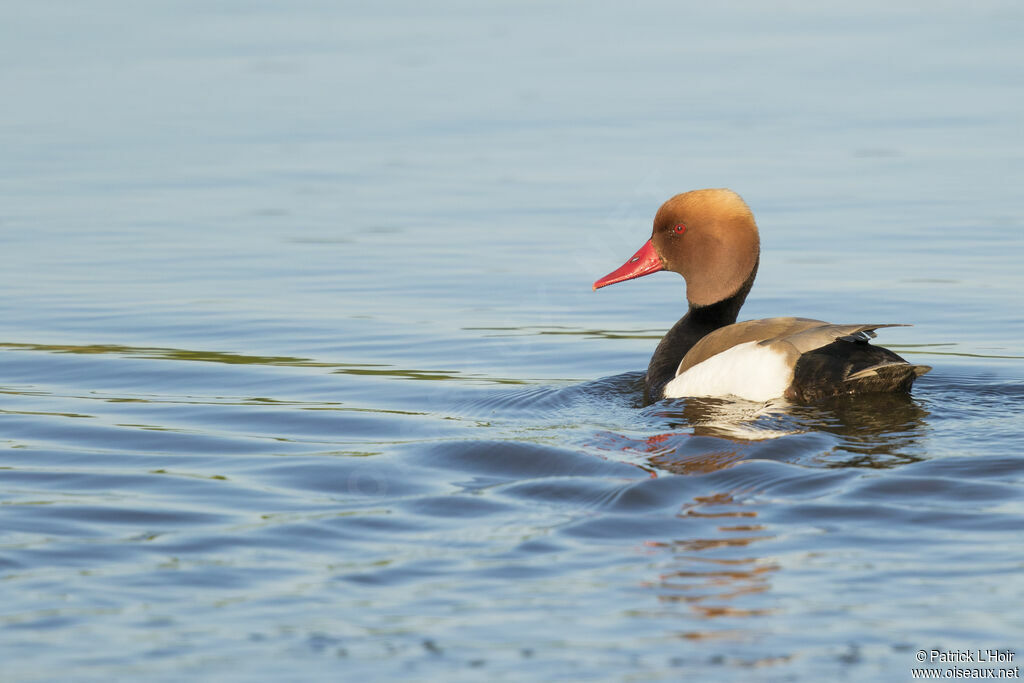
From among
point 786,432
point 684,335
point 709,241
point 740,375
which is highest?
point 709,241

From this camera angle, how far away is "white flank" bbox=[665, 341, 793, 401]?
7.25m

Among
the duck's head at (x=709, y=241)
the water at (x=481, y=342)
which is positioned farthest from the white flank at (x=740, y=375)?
the duck's head at (x=709, y=241)

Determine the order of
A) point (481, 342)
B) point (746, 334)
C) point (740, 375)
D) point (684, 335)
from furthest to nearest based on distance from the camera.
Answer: point (481, 342) < point (684, 335) < point (746, 334) < point (740, 375)

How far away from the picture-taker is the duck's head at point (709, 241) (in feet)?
27.8

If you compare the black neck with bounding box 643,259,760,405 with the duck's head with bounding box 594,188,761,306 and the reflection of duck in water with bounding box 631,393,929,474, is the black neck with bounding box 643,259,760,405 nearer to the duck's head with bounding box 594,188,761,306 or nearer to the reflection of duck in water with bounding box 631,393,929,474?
the duck's head with bounding box 594,188,761,306

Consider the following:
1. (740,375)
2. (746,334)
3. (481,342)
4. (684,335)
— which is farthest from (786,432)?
(481,342)

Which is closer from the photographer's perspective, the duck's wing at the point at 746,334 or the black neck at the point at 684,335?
the duck's wing at the point at 746,334

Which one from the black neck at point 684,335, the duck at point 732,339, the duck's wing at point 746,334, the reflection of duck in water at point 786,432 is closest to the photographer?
the reflection of duck in water at point 786,432

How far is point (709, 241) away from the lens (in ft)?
28.1

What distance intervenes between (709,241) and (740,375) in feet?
4.57

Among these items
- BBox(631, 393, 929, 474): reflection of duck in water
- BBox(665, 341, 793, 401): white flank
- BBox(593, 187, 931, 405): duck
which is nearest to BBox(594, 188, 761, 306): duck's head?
BBox(593, 187, 931, 405): duck

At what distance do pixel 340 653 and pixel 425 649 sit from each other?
0.23 meters

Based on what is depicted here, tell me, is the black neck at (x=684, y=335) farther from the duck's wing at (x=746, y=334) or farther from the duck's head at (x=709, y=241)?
the duck's wing at (x=746, y=334)

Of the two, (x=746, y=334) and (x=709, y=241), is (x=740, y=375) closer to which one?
(x=746, y=334)
